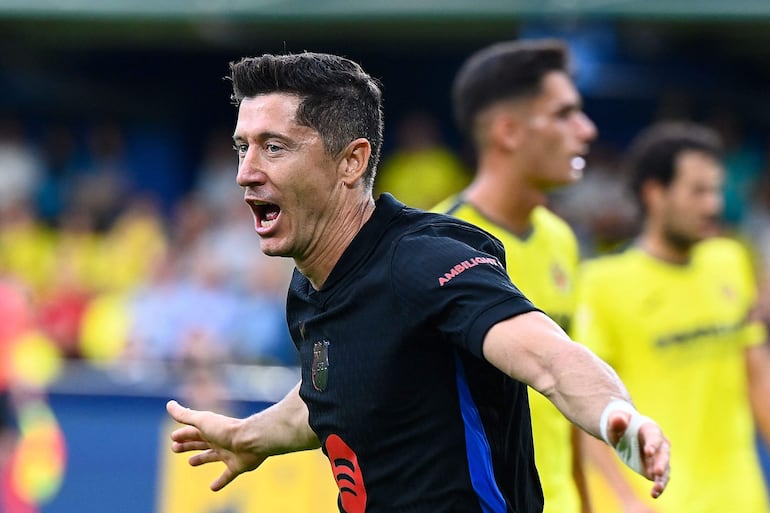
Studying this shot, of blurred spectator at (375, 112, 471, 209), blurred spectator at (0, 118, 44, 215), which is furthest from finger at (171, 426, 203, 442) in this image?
blurred spectator at (0, 118, 44, 215)

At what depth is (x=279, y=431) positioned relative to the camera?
163 inches

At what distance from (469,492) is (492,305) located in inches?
21.3

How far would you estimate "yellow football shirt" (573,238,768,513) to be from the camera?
6.56 m

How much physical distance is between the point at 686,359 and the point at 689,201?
818 millimetres

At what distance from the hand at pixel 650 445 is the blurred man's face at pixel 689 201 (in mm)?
4146

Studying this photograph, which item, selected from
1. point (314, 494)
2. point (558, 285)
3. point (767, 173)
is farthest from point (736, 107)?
point (558, 285)

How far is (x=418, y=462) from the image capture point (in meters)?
3.47

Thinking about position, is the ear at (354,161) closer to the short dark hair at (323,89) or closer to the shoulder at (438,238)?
the short dark hair at (323,89)

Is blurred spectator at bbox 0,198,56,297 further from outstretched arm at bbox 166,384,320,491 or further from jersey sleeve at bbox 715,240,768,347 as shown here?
outstretched arm at bbox 166,384,320,491

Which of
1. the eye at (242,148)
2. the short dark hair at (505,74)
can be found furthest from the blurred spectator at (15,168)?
the eye at (242,148)

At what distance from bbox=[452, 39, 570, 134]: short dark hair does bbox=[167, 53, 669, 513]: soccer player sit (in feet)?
6.53

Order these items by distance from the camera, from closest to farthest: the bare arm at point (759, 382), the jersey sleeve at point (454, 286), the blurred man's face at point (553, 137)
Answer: the jersey sleeve at point (454, 286), the blurred man's face at point (553, 137), the bare arm at point (759, 382)

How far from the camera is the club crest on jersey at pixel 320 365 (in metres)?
3.66

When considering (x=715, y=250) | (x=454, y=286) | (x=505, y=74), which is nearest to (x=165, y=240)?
(x=715, y=250)
